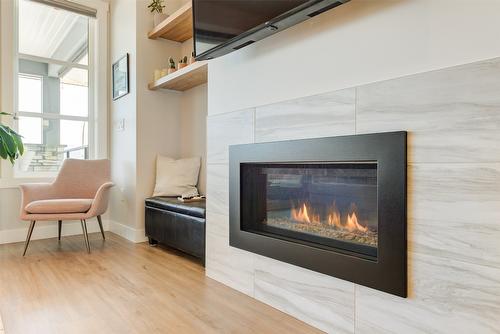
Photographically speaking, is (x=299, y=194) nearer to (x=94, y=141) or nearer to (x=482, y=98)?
(x=482, y=98)

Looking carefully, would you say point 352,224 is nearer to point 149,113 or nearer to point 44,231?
point 149,113

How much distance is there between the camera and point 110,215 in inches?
153

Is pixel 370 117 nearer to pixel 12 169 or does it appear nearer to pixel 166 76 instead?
pixel 166 76

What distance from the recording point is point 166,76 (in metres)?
3.06

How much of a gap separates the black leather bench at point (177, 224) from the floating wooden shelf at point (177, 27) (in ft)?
5.26

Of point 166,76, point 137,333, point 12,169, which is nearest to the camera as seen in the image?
point 137,333

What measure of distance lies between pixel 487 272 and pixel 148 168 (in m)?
2.97

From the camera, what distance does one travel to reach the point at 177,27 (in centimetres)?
318

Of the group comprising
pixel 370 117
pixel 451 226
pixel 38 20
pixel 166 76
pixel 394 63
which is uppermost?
pixel 38 20

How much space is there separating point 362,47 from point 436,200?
689 mm

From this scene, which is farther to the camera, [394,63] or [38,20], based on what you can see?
[38,20]

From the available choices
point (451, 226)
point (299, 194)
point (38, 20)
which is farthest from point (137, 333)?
point (38, 20)

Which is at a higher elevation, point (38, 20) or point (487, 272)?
point (38, 20)

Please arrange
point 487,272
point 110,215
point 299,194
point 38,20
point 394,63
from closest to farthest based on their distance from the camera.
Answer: point 487,272
point 394,63
point 299,194
point 38,20
point 110,215
